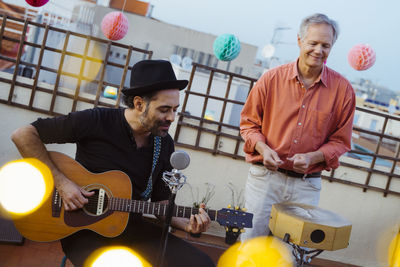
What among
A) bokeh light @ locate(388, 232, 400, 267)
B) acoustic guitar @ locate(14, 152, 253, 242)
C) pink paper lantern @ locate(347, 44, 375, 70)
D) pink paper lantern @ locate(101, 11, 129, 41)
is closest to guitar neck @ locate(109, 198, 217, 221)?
acoustic guitar @ locate(14, 152, 253, 242)

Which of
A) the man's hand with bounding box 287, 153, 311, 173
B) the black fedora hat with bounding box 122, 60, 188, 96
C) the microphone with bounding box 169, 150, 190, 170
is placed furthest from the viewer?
the man's hand with bounding box 287, 153, 311, 173

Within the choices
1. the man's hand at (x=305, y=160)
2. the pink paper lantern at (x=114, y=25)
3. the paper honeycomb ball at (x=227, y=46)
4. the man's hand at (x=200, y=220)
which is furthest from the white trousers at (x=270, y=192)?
the pink paper lantern at (x=114, y=25)

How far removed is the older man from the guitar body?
89cm

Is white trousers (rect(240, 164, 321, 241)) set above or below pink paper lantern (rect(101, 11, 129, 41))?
below

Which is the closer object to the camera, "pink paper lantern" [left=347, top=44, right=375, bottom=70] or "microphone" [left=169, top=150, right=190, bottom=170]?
"microphone" [left=169, top=150, right=190, bottom=170]

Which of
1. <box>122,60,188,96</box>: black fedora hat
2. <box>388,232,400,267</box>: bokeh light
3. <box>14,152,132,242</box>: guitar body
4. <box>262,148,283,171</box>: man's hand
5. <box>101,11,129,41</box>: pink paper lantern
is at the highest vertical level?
<box>101,11,129,41</box>: pink paper lantern

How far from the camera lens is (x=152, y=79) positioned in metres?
2.11

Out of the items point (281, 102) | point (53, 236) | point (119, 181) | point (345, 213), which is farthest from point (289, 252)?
point (345, 213)

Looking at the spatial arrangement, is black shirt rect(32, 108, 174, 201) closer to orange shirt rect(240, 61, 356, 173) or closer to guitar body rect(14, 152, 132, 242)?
guitar body rect(14, 152, 132, 242)

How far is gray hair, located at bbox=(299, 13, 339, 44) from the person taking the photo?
7.81ft

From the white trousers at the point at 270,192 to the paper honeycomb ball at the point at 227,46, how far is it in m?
2.19

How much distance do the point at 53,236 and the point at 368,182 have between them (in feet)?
12.1

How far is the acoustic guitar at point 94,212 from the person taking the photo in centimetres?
212

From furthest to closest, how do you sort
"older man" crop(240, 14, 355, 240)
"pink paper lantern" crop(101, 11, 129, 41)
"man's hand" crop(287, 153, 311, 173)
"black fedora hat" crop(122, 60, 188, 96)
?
"pink paper lantern" crop(101, 11, 129, 41)
"older man" crop(240, 14, 355, 240)
"man's hand" crop(287, 153, 311, 173)
"black fedora hat" crop(122, 60, 188, 96)
